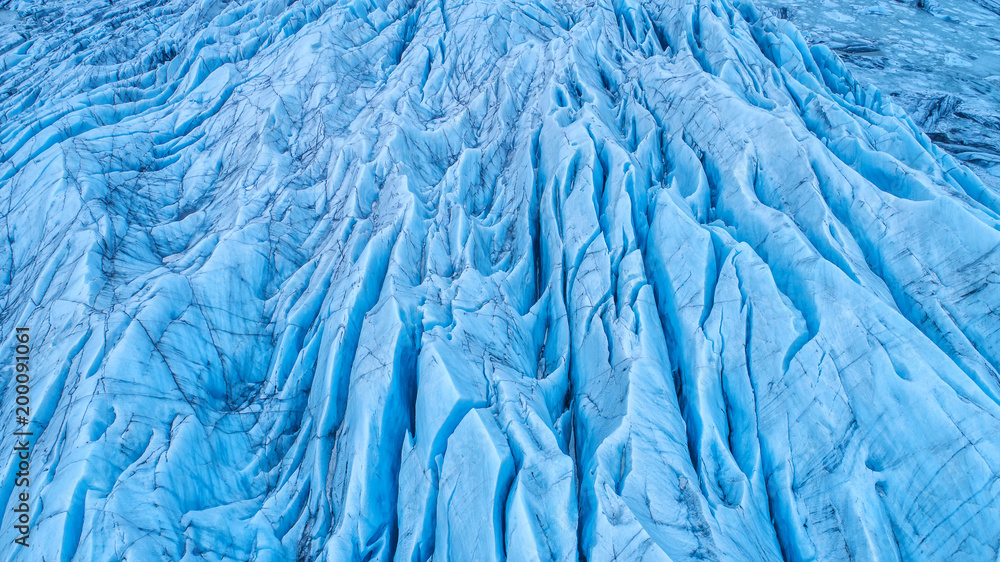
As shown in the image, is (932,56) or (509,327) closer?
(509,327)

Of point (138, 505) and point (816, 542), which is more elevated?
point (138, 505)

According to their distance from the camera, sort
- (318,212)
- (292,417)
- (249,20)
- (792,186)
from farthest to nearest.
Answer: (249,20) < (318,212) < (792,186) < (292,417)

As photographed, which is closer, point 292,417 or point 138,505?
point 138,505

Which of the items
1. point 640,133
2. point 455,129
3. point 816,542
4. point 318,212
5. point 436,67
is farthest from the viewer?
point 436,67

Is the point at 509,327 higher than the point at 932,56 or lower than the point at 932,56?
lower

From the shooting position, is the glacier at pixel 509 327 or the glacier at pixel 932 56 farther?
the glacier at pixel 932 56

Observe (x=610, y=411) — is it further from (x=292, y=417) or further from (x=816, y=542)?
(x=292, y=417)

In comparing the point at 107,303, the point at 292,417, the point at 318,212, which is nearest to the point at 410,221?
the point at 318,212

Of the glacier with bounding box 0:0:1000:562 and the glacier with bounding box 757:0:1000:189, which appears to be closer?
the glacier with bounding box 0:0:1000:562
